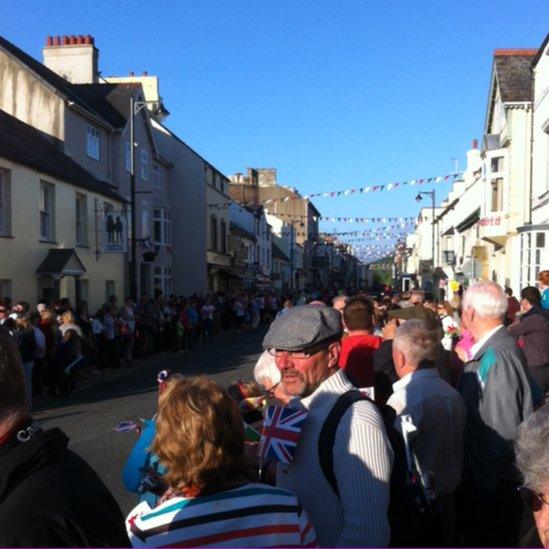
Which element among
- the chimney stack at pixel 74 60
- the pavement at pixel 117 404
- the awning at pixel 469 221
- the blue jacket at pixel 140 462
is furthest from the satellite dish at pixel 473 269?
the blue jacket at pixel 140 462

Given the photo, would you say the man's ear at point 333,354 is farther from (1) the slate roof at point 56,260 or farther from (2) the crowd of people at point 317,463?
(1) the slate roof at point 56,260

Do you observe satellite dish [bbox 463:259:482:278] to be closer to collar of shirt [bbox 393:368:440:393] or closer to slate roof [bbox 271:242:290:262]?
collar of shirt [bbox 393:368:440:393]

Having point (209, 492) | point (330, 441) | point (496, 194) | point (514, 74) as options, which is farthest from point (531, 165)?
point (209, 492)

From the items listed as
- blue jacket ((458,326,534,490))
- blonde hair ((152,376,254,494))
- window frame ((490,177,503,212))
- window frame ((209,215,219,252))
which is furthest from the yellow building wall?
window frame ((209,215,219,252))

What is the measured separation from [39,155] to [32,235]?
9.86 feet

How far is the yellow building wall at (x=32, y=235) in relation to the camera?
17.7 meters

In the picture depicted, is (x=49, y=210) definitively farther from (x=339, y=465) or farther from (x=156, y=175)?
(x=339, y=465)

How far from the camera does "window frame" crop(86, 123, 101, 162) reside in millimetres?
25750

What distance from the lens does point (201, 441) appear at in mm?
2268

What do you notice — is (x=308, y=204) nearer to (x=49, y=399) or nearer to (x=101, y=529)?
(x=49, y=399)

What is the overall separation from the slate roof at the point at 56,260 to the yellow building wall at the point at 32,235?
148 mm

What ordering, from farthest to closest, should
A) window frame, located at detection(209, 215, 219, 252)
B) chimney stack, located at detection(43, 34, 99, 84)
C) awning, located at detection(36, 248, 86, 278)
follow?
window frame, located at detection(209, 215, 219, 252) → chimney stack, located at detection(43, 34, 99, 84) → awning, located at detection(36, 248, 86, 278)

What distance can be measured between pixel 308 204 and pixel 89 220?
68.1 meters

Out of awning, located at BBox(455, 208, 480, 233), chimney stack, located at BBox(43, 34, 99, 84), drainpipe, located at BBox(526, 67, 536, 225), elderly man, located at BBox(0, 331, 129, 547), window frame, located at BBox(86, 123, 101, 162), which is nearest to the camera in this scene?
elderly man, located at BBox(0, 331, 129, 547)
